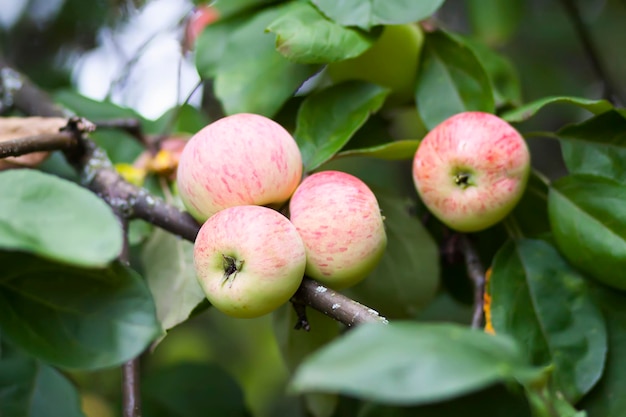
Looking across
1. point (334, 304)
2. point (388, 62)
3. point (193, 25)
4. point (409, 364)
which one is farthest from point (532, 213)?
point (193, 25)

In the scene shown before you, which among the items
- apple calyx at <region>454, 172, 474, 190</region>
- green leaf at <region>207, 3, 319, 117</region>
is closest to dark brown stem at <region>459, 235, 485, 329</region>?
apple calyx at <region>454, 172, 474, 190</region>

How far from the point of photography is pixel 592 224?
575 mm

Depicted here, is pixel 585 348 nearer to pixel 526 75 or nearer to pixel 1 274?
pixel 1 274

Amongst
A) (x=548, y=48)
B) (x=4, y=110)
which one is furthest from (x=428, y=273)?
(x=548, y=48)

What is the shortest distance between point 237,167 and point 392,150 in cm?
16

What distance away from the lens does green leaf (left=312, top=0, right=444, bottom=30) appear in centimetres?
60

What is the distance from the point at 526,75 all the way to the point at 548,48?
0.67 feet

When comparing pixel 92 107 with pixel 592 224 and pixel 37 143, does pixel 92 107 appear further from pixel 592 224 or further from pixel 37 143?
pixel 592 224

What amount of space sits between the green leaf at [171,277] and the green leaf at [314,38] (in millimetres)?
199

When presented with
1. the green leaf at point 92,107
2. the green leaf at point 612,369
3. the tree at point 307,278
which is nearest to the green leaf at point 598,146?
the tree at point 307,278

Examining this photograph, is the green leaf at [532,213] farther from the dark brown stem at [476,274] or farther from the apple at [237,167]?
the apple at [237,167]

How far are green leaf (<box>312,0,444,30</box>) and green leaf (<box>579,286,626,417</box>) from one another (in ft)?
0.92

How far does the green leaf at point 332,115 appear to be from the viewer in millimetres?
599

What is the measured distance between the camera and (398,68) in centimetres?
70
